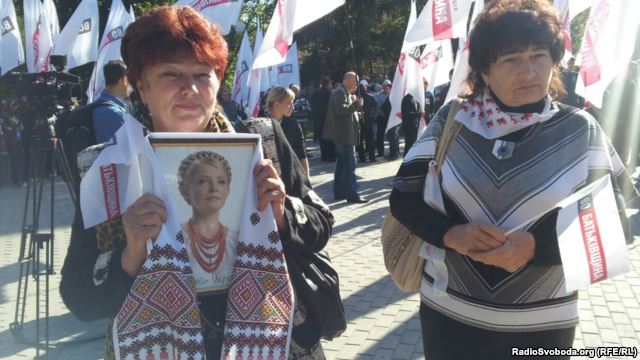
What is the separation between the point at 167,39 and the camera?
1528 mm

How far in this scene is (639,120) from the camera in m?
8.63

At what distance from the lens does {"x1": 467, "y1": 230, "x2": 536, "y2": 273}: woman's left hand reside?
172cm

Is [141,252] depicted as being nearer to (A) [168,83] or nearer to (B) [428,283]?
(A) [168,83]

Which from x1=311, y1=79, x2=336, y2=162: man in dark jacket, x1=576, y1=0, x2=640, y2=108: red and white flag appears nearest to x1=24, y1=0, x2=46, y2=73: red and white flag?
x1=311, y1=79, x2=336, y2=162: man in dark jacket

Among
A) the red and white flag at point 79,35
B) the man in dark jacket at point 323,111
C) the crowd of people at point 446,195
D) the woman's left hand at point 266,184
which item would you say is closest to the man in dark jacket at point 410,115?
the man in dark jacket at point 323,111

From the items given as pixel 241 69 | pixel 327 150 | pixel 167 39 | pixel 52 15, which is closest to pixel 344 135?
pixel 241 69

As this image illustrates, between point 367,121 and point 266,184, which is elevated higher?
point 266,184

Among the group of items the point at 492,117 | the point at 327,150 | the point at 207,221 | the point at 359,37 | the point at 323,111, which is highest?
the point at 359,37

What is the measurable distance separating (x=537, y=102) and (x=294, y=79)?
1070 cm

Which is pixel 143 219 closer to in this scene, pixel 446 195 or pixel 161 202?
pixel 161 202

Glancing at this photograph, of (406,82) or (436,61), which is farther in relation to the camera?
(436,61)

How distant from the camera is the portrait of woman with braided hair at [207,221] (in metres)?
1.47

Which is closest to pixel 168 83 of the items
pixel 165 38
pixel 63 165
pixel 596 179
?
pixel 165 38

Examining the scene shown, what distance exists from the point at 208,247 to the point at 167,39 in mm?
585
